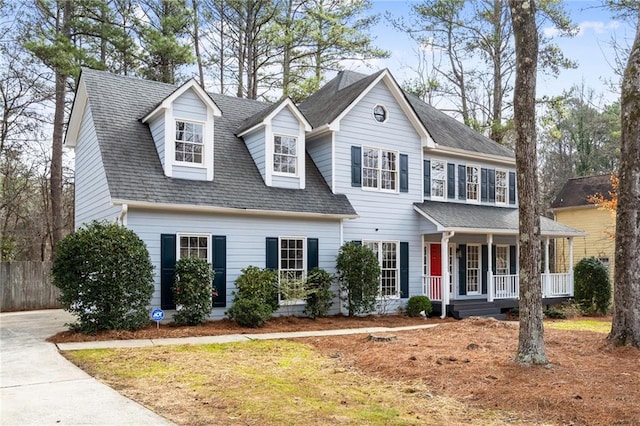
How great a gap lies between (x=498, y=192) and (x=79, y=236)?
618 inches

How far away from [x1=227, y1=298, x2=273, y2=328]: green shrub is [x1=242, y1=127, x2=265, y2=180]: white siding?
13.5 ft

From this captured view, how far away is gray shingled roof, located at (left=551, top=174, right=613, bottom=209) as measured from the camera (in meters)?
28.2

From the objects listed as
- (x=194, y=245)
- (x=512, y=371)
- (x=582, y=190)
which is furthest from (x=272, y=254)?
(x=582, y=190)

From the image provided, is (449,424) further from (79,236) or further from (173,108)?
(173,108)

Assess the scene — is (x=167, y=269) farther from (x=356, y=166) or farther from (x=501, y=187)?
(x=501, y=187)

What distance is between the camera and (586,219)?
94.3 feet

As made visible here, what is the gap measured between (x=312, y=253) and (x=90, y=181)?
663 cm

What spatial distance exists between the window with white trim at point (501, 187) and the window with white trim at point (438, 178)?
307cm

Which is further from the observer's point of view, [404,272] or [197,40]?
[197,40]

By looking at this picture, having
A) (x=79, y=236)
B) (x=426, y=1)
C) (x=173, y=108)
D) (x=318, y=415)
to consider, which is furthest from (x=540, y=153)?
(x=318, y=415)

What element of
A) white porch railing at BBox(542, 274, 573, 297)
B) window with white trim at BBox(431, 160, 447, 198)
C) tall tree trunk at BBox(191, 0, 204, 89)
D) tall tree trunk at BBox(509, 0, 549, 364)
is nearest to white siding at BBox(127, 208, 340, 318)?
window with white trim at BBox(431, 160, 447, 198)

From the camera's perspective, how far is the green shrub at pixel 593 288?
1983 centimetres

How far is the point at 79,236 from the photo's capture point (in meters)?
11.7

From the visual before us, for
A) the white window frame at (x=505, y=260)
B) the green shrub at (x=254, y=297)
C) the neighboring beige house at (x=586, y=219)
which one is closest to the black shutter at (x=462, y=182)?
the white window frame at (x=505, y=260)
